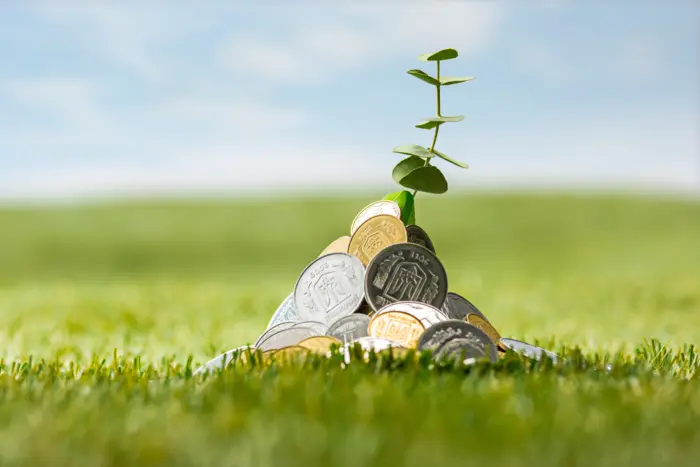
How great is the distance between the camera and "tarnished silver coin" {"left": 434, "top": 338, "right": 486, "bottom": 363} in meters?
5.06

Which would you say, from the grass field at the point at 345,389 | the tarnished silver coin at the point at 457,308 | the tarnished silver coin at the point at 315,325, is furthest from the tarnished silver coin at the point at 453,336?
the tarnished silver coin at the point at 315,325

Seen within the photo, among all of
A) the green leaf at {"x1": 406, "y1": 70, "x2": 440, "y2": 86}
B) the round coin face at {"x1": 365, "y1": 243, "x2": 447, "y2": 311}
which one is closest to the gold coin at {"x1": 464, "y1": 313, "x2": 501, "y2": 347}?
the round coin face at {"x1": 365, "y1": 243, "x2": 447, "y2": 311}

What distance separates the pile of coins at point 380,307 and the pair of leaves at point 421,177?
0.89 feet

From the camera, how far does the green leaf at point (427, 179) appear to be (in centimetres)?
664

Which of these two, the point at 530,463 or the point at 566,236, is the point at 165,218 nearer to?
the point at 566,236

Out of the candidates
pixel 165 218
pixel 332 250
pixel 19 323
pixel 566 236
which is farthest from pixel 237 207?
pixel 332 250

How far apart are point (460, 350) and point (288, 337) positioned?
147 centimetres

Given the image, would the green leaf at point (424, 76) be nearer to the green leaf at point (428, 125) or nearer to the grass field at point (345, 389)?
the green leaf at point (428, 125)

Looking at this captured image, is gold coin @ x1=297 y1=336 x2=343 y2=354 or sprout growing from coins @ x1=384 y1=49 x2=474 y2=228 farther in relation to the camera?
sprout growing from coins @ x1=384 y1=49 x2=474 y2=228

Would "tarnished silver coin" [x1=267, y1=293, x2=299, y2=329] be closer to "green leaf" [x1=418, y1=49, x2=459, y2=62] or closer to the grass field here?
the grass field

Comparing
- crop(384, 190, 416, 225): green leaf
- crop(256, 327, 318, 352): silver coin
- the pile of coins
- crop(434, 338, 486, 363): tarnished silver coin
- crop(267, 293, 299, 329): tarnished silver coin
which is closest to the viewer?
crop(434, 338, 486, 363): tarnished silver coin

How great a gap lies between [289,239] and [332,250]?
91.2ft

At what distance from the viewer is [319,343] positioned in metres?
5.50

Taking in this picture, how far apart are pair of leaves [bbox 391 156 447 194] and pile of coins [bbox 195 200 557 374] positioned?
0.27m
